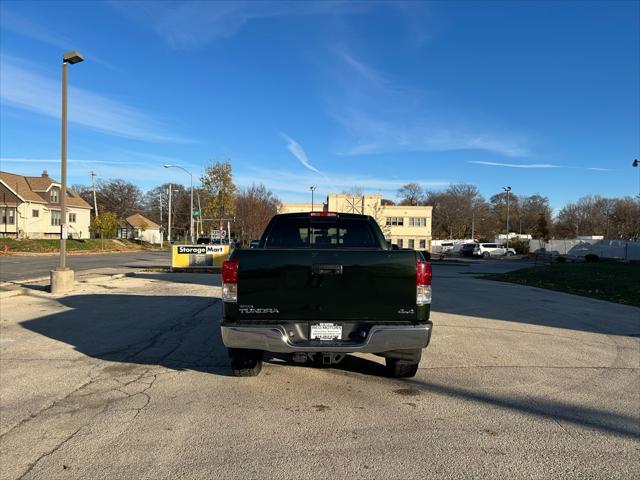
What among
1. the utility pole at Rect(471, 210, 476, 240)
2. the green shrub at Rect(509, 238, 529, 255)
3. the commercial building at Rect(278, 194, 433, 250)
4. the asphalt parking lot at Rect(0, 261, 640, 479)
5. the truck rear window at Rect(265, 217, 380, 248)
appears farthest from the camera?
the utility pole at Rect(471, 210, 476, 240)

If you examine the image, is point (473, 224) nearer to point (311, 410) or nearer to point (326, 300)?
point (326, 300)

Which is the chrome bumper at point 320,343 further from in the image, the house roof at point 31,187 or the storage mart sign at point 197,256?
the house roof at point 31,187

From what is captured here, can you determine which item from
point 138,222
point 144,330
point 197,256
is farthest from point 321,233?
point 138,222

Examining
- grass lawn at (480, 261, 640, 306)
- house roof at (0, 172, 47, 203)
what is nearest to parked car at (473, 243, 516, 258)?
grass lawn at (480, 261, 640, 306)

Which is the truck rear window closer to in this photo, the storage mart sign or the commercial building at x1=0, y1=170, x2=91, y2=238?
the storage mart sign

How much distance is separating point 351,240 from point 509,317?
19.3 feet

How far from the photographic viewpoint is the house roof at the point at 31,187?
48125 millimetres

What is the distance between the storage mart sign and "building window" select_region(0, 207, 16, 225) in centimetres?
3572

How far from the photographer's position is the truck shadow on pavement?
20.5 ft

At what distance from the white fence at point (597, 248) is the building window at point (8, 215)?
61.3 meters

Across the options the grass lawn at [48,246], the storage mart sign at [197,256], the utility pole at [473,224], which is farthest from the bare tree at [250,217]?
the utility pole at [473,224]

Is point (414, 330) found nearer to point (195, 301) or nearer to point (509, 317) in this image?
point (509, 317)

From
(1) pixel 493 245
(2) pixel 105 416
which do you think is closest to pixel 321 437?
(2) pixel 105 416

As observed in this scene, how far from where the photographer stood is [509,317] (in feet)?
33.8
